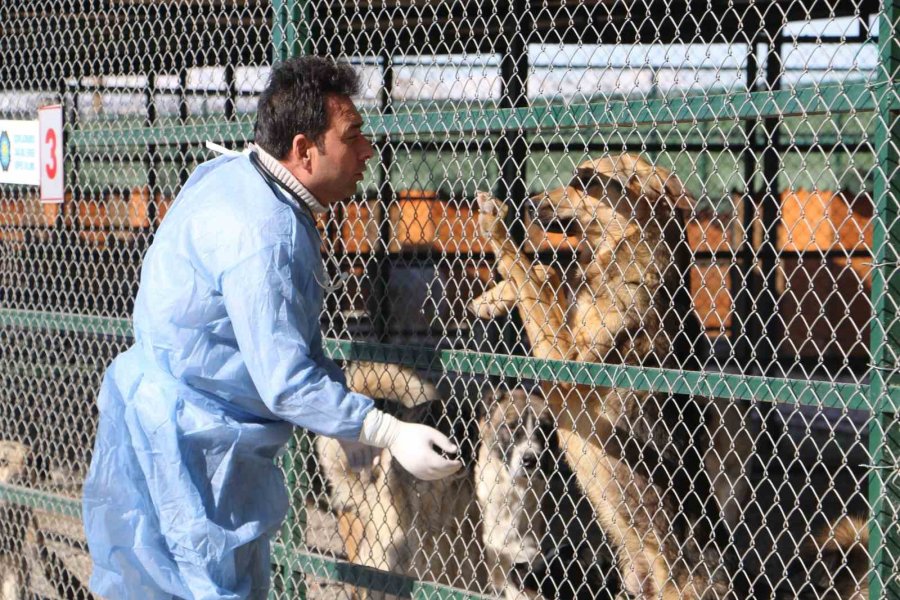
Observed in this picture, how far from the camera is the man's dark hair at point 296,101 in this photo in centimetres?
320

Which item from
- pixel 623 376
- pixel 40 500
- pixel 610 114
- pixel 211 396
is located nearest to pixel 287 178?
pixel 211 396

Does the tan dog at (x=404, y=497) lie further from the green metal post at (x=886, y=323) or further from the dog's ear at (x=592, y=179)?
the green metal post at (x=886, y=323)

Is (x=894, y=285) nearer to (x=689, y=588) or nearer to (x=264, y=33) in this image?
(x=689, y=588)

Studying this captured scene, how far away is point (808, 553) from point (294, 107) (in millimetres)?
3055

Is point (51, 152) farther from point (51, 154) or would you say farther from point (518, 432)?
point (518, 432)

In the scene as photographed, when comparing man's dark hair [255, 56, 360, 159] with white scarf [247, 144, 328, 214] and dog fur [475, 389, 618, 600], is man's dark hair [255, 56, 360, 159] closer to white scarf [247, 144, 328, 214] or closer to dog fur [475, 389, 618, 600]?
white scarf [247, 144, 328, 214]

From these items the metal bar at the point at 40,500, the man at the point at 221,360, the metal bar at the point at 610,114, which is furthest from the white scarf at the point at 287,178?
the metal bar at the point at 40,500

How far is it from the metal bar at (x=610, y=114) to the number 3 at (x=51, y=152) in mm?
852

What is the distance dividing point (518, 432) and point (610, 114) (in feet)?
6.39

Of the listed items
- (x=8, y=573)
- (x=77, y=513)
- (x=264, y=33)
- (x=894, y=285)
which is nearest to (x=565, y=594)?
(x=77, y=513)

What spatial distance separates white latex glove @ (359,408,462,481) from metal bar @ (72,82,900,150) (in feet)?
3.68

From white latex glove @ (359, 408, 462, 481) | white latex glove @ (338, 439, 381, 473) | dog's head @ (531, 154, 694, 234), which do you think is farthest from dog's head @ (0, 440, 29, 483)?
white latex glove @ (359, 408, 462, 481)

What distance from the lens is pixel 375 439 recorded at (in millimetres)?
2912

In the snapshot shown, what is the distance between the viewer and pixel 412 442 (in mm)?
2895
